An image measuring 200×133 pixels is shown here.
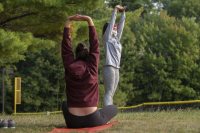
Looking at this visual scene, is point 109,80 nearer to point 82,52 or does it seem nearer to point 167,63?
point 82,52

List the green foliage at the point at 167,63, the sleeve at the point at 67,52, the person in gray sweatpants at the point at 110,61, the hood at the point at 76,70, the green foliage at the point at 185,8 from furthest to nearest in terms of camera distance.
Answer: the green foliage at the point at 185,8
the green foliage at the point at 167,63
the person in gray sweatpants at the point at 110,61
the sleeve at the point at 67,52
the hood at the point at 76,70

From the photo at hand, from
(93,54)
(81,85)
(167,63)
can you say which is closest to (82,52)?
(93,54)

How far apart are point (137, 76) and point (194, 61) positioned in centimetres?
531

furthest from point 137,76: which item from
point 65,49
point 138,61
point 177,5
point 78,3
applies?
point 65,49

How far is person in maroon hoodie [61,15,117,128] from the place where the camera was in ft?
27.6

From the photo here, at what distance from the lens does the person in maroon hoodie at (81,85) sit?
8398mm

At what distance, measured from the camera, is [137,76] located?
45844 millimetres

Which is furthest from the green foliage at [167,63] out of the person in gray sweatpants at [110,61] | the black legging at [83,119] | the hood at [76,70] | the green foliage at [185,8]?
the hood at [76,70]

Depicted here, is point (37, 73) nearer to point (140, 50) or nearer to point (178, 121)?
point (140, 50)

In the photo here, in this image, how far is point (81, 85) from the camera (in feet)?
27.7

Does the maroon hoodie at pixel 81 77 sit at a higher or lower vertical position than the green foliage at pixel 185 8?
lower

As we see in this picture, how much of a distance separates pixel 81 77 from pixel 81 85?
0.13 meters

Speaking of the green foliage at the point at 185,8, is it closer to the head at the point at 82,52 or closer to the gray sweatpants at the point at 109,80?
the gray sweatpants at the point at 109,80

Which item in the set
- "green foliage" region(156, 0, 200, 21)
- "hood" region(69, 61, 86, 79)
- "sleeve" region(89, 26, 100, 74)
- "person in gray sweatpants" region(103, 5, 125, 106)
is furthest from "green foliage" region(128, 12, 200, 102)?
"hood" region(69, 61, 86, 79)
